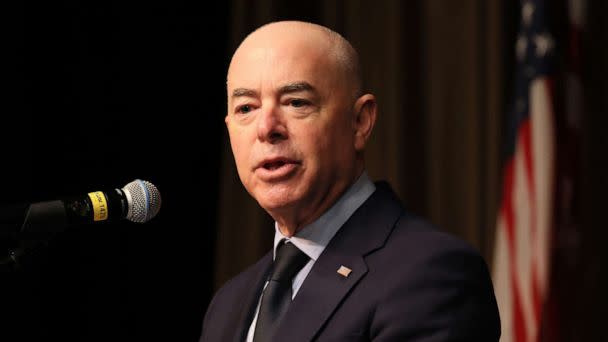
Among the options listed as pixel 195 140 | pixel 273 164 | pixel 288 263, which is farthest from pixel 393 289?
pixel 195 140

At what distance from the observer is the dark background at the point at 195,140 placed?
3.74m

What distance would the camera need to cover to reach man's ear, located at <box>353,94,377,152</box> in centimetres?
223

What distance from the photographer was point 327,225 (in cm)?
216

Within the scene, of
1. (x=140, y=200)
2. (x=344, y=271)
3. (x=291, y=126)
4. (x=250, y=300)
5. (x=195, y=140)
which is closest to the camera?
(x=140, y=200)

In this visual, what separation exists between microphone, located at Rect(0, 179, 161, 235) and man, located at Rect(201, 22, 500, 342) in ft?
1.37

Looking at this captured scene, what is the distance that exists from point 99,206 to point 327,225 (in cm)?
64

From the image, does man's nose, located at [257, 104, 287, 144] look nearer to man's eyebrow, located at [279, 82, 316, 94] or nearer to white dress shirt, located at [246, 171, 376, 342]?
man's eyebrow, located at [279, 82, 316, 94]

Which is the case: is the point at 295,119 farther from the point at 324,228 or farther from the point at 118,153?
the point at 118,153

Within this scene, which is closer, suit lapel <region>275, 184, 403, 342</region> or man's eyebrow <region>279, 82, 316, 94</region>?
suit lapel <region>275, 184, 403, 342</region>

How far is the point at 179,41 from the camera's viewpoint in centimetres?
436

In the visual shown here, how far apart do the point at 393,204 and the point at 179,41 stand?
244cm

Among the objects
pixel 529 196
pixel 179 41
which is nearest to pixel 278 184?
pixel 529 196

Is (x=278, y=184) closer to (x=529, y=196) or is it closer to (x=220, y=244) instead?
(x=529, y=196)

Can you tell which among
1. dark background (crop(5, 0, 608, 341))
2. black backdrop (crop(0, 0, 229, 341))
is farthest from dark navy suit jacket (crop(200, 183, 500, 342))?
black backdrop (crop(0, 0, 229, 341))
